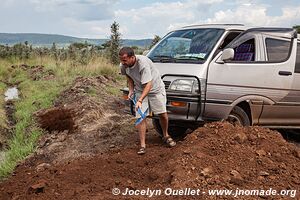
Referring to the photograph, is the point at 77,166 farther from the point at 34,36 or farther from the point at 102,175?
the point at 34,36

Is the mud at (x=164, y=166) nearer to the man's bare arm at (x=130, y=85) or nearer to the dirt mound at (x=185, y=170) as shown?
the dirt mound at (x=185, y=170)

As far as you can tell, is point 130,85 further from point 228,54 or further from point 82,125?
point 82,125

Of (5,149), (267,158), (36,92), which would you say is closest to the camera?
(267,158)

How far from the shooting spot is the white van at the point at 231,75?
20.2 ft

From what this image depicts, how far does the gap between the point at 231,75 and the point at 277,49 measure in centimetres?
114

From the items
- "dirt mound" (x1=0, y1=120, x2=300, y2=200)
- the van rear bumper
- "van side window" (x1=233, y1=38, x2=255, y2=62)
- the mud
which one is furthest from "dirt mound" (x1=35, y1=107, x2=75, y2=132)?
"van side window" (x1=233, y1=38, x2=255, y2=62)

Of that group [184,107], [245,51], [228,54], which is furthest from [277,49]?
[184,107]

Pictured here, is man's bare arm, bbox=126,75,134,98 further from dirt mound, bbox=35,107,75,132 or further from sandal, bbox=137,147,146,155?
dirt mound, bbox=35,107,75,132

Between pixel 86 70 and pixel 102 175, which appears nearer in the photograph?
pixel 102 175

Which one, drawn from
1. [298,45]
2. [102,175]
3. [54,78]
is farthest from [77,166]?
[54,78]

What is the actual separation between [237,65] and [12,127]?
6.09 metres

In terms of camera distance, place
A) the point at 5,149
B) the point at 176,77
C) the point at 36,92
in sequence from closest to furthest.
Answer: the point at 176,77, the point at 5,149, the point at 36,92

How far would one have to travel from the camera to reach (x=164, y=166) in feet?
17.4

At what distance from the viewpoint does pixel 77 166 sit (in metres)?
5.93
